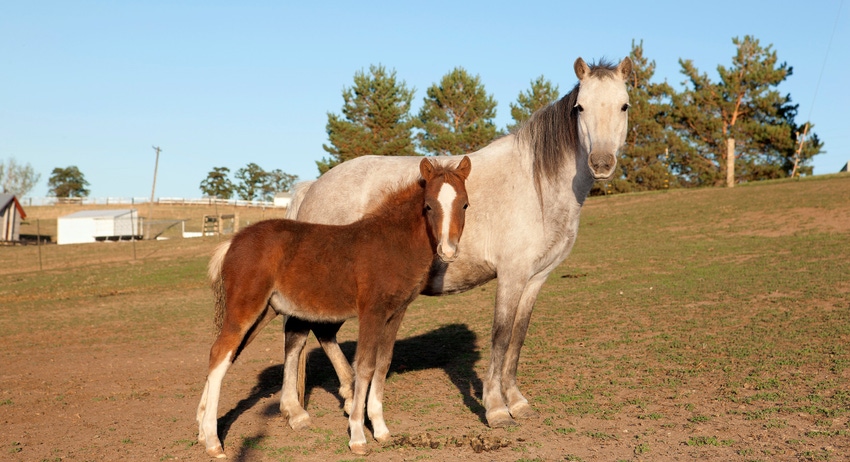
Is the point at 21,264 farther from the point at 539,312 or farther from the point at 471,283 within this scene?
the point at 471,283

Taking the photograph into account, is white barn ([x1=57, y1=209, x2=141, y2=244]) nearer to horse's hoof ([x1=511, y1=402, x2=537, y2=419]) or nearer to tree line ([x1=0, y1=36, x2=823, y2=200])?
tree line ([x1=0, y1=36, x2=823, y2=200])

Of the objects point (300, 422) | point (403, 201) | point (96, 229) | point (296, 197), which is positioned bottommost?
point (300, 422)

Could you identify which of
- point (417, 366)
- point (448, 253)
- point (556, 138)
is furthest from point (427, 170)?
point (417, 366)

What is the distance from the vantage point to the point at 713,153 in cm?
5200

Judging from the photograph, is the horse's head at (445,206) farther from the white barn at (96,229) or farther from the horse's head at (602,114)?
the white barn at (96,229)

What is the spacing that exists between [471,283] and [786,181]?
1269 inches

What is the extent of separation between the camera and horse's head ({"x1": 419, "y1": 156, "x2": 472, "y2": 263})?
221 inches

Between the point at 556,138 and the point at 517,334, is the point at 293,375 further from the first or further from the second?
the point at 556,138

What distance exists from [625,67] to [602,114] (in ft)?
2.11

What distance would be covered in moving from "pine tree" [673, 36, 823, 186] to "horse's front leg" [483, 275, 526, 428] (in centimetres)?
4656

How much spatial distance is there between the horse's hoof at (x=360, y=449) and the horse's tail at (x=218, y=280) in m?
1.63

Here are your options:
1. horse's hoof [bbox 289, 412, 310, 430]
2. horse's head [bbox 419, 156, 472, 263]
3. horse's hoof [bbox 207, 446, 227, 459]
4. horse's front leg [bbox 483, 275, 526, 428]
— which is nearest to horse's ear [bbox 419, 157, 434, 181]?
horse's head [bbox 419, 156, 472, 263]

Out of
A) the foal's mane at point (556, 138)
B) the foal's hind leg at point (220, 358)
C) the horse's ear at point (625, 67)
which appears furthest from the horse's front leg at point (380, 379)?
the horse's ear at point (625, 67)

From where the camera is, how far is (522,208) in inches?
279
